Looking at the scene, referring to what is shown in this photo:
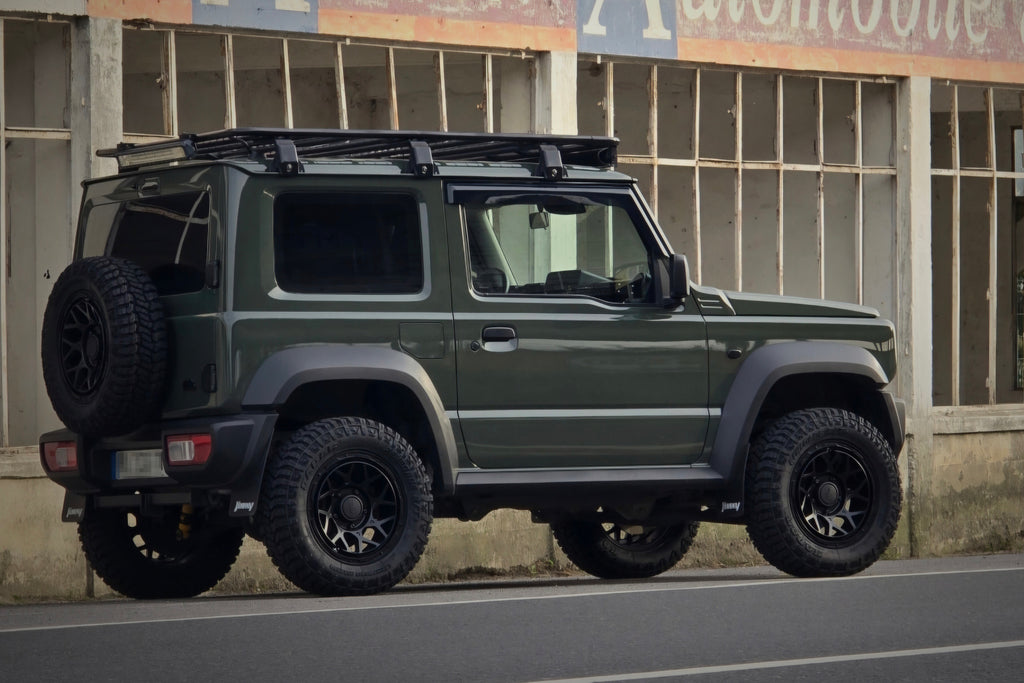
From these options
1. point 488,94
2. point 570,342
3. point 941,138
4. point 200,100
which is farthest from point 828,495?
point 941,138

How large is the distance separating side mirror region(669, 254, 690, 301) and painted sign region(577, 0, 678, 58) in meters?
4.37

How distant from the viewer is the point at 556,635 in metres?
6.99

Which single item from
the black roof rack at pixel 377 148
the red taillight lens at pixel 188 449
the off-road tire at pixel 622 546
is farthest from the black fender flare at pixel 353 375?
the off-road tire at pixel 622 546

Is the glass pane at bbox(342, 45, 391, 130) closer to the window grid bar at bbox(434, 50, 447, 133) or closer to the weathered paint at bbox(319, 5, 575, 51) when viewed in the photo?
the window grid bar at bbox(434, 50, 447, 133)

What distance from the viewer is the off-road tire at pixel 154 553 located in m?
8.89

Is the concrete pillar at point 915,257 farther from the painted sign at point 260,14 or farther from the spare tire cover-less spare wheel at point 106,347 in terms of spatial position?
the spare tire cover-less spare wheel at point 106,347

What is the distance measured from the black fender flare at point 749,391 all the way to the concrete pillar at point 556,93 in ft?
13.2

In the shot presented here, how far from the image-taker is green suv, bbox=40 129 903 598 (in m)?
8.03

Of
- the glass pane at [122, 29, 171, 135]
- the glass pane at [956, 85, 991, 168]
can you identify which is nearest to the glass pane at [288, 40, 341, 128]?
the glass pane at [122, 29, 171, 135]

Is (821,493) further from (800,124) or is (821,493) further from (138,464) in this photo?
(800,124)

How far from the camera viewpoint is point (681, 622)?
7.44 meters

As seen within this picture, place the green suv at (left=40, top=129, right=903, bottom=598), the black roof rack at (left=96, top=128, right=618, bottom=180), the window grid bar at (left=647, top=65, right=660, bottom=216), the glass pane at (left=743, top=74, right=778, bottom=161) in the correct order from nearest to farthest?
the green suv at (left=40, top=129, right=903, bottom=598) → the black roof rack at (left=96, top=128, right=618, bottom=180) → the window grid bar at (left=647, top=65, right=660, bottom=216) → the glass pane at (left=743, top=74, right=778, bottom=161)

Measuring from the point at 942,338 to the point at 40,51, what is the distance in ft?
36.8

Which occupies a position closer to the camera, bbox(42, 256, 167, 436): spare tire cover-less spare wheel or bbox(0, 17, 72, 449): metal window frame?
bbox(42, 256, 167, 436): spare tire cover-less spare wheel
